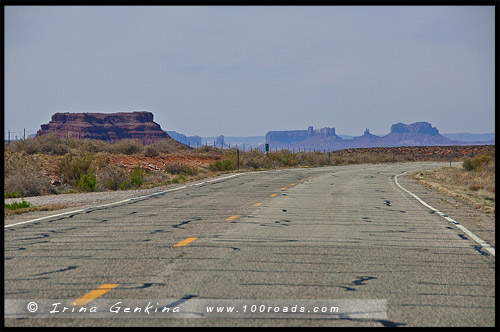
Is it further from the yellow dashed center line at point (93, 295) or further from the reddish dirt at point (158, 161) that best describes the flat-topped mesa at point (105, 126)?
the yellow dashed center line at point (93, 295)

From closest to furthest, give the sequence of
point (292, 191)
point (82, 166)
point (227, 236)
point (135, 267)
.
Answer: point (135, 267) → point (227, 236) → point (292, 191) → point (82, 166)

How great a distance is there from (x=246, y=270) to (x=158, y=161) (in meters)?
43.2

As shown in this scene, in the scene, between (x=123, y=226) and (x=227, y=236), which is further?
(x=123, y=226)

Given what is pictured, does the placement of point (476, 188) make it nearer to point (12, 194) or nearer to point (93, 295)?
point (12, 194)

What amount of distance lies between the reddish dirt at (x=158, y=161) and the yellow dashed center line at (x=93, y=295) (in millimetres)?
32509

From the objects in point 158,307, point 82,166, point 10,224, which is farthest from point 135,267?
point 82,166

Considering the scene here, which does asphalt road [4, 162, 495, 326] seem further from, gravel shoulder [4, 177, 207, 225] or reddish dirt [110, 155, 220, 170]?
reddish dirt [110, 155, 220, 170]

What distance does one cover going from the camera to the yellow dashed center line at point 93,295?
5750mm

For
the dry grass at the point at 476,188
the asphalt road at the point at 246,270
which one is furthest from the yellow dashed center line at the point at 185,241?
the dry grass at the point at 476,188

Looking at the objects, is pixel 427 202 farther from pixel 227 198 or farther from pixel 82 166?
pixel 82 166

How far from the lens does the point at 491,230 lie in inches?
454

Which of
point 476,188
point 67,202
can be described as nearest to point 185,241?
point 67,202

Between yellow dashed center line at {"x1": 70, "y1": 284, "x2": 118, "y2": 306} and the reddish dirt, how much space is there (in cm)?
3251

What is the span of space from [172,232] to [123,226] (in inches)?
52.3
